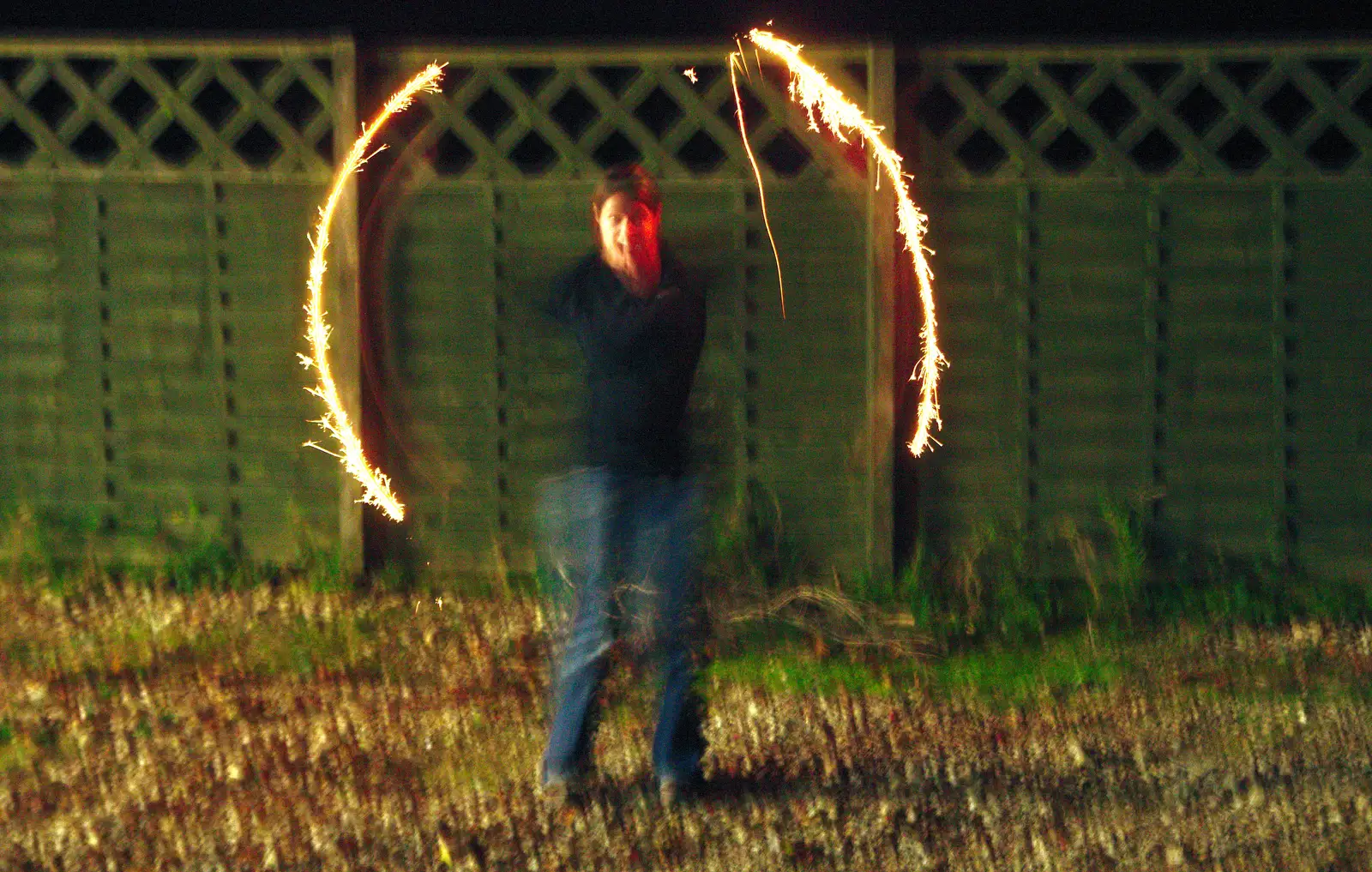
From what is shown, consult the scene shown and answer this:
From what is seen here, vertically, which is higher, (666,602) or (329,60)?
(329,60)

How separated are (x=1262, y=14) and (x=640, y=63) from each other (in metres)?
3.54

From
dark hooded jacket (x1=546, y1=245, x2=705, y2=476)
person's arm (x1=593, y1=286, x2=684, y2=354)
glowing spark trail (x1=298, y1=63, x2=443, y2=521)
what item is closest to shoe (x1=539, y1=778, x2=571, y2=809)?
dark hooded jacket (x1=546, y1=245, x2=705, y2=476)

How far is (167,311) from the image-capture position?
720 cm

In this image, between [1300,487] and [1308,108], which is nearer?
[1300,487]

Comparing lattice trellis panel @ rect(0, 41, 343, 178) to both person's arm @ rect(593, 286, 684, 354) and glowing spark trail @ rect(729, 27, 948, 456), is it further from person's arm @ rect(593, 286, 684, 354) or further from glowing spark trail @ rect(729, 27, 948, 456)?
person's arm @ rect(593, 286, 684, 354)

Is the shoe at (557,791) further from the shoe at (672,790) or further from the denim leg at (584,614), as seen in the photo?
the shoe at (672,790)

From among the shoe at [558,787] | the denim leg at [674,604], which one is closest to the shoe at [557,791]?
the shoe at [558,787]

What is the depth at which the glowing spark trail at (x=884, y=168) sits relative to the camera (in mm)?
6367

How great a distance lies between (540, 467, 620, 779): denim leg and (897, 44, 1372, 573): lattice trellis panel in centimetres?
251

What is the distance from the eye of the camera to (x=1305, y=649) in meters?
A: 6.39

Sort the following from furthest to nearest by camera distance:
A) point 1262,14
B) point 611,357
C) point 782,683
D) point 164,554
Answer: point 1262,14, point 164,554, point 782,683, point 611,357

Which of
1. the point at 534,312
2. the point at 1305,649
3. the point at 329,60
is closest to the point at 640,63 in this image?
the point at 329,60

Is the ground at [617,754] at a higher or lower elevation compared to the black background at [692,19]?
lower

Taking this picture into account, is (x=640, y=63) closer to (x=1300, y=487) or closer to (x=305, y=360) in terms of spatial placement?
(x=305, y=360)
